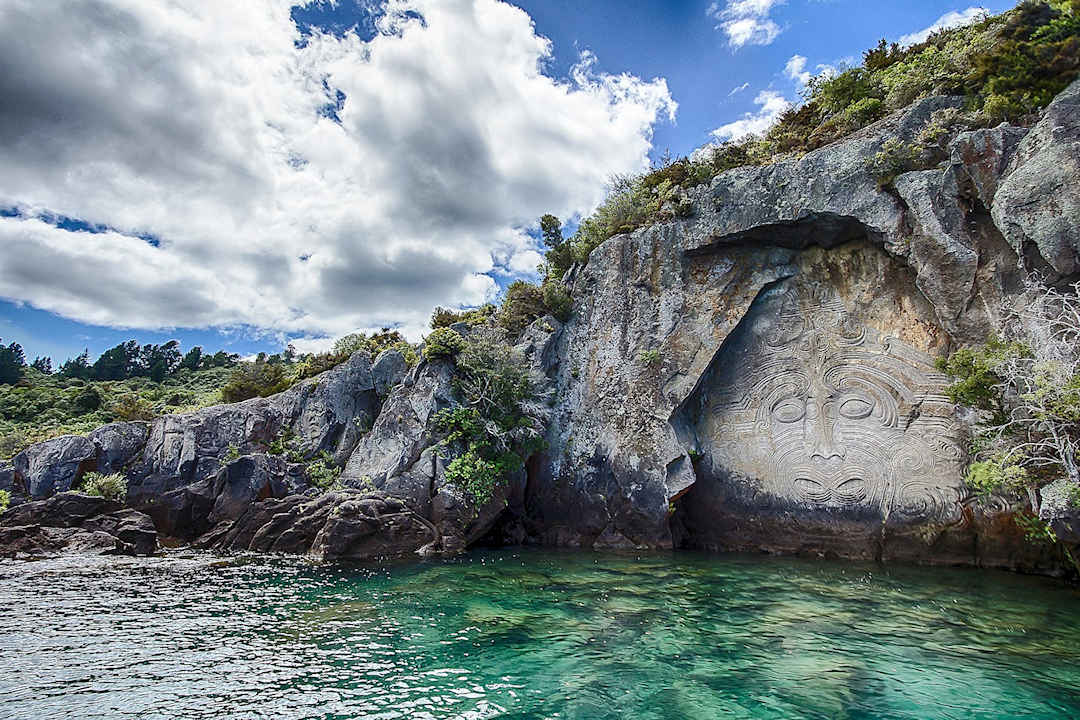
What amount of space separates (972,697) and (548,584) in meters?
9.13

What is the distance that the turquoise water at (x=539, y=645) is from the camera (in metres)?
7.09

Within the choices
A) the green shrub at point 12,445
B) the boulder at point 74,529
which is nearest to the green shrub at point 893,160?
the boulder at point 74,529

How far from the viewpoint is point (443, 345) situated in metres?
22.8

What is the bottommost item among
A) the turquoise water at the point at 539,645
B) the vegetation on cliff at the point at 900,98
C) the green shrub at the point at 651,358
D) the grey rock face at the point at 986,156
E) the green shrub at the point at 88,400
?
A: the turquoise water at the point at 539,645

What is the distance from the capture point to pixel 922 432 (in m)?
16.8

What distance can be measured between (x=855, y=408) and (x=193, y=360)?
67.1m

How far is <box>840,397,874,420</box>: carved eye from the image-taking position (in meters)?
18.0

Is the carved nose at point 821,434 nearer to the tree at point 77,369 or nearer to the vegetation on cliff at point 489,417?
the vegetation on cliff at point 489,417

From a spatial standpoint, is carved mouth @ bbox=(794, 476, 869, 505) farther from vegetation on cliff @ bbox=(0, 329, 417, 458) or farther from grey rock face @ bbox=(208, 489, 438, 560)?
vegetation on cliff @ bbox=(0, 329, 417, 458)

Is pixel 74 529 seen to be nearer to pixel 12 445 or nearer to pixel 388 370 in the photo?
pixel 12 445

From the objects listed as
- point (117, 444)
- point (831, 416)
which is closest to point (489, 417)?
point (831, 416)

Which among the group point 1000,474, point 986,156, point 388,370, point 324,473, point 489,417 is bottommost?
point 324,473

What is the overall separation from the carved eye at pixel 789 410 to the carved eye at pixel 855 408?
1268mm

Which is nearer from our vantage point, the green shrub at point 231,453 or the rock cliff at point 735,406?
the rock cliff at point 735,406
